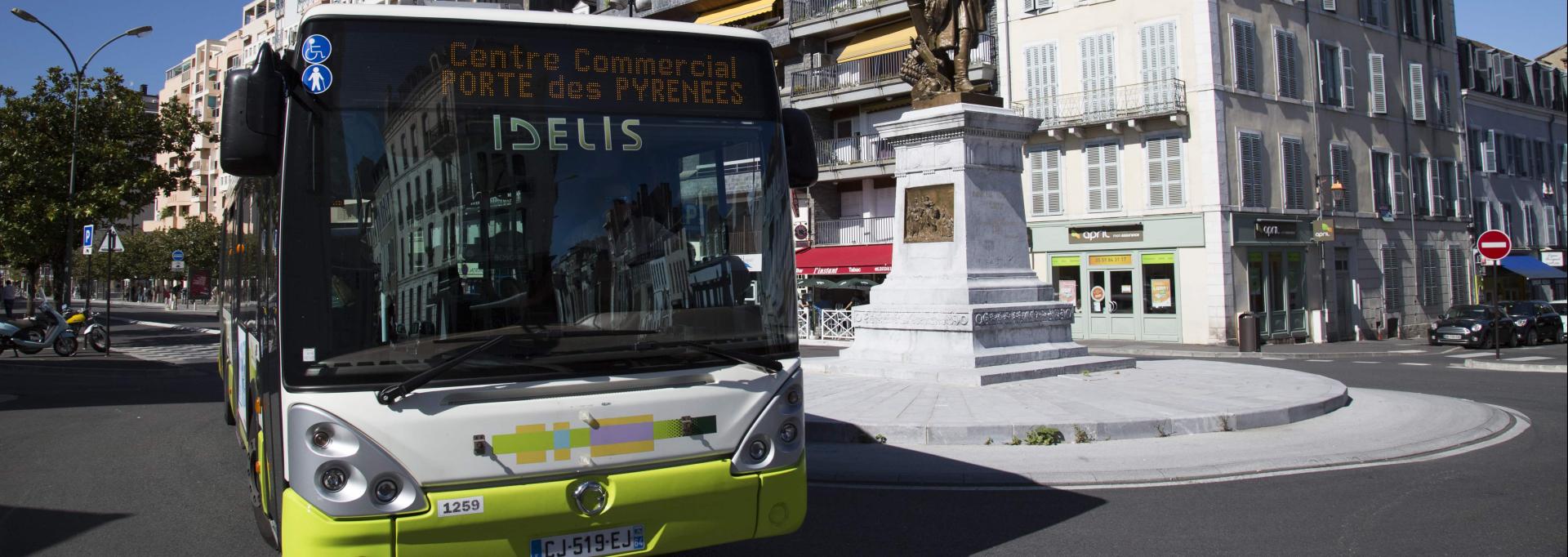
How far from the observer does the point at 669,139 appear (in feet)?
14.8

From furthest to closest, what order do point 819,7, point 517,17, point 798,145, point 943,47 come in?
point 819,7, point 943,47, point 798,145, point 517,17

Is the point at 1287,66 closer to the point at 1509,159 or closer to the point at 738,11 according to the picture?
the point at 1509,159

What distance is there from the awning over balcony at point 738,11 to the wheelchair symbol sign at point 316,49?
32.2 m

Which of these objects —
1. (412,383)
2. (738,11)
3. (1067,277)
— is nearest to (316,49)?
(412,383)

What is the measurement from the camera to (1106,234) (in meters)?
28.5

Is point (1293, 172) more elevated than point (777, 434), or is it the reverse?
point (1293, 172)

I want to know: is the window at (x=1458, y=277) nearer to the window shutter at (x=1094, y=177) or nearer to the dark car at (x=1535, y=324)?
the dark car at (x=1535, y=324)

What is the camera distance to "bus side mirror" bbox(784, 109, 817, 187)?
5.02 m

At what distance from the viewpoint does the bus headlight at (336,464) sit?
3.76 metres

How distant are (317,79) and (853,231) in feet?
99.0

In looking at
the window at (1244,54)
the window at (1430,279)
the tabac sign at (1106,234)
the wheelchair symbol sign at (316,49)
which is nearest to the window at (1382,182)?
the window at (1430,279)

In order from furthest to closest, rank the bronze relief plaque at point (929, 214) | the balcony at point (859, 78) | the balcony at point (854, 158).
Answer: the balcony at point (854, 158)
the balcony at point (859, 78)
the bronze relief plaque at point (929, 214)

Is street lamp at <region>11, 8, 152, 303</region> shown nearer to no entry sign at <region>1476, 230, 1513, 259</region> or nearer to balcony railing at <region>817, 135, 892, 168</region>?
balcony railing at <region>817, 135, 892, 168</region>

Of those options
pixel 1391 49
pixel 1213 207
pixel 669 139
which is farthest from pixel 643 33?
pixel 1391 49
